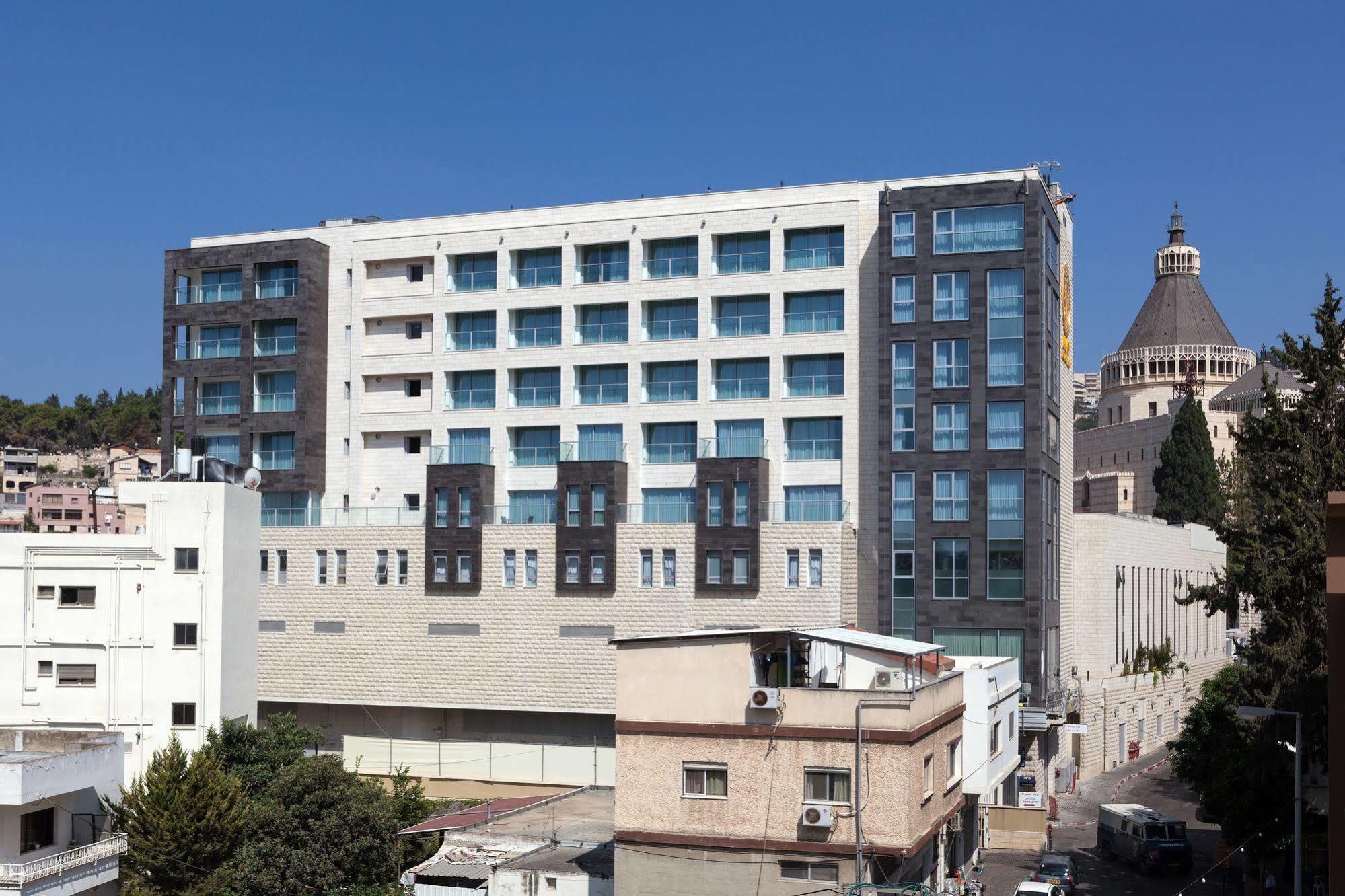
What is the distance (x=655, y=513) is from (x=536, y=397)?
9.24m

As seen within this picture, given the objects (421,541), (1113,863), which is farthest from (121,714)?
(1113,863)

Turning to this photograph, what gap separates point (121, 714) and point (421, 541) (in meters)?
20.4

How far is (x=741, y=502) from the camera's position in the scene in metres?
64.8

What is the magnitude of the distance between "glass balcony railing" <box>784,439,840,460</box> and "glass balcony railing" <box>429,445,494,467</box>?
15.2 metres

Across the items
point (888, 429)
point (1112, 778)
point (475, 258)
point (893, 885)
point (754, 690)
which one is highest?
point (475, 258)

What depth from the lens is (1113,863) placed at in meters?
52.9

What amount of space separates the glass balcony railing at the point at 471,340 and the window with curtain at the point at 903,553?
72.1ft

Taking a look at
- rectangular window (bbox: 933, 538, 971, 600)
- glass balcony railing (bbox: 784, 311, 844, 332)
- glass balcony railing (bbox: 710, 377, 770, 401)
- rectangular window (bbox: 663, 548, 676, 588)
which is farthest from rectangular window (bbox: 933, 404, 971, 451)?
rectangular window (bbox: 663, 548, 676, 588)

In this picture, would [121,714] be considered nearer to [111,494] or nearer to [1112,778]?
[111,494]

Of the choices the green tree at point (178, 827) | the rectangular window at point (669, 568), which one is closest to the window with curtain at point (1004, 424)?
the rectangular window at point (669, 568)

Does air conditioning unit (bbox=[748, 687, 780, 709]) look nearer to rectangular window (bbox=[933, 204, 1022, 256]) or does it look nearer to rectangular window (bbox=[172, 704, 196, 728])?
rectangular window (bbox=[172, 704, 196, 728])

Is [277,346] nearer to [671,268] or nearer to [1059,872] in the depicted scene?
[671,268]

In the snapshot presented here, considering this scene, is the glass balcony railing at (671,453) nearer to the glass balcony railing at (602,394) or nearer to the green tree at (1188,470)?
the glass balcony railing at (602,394)

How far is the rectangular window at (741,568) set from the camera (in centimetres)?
6384
